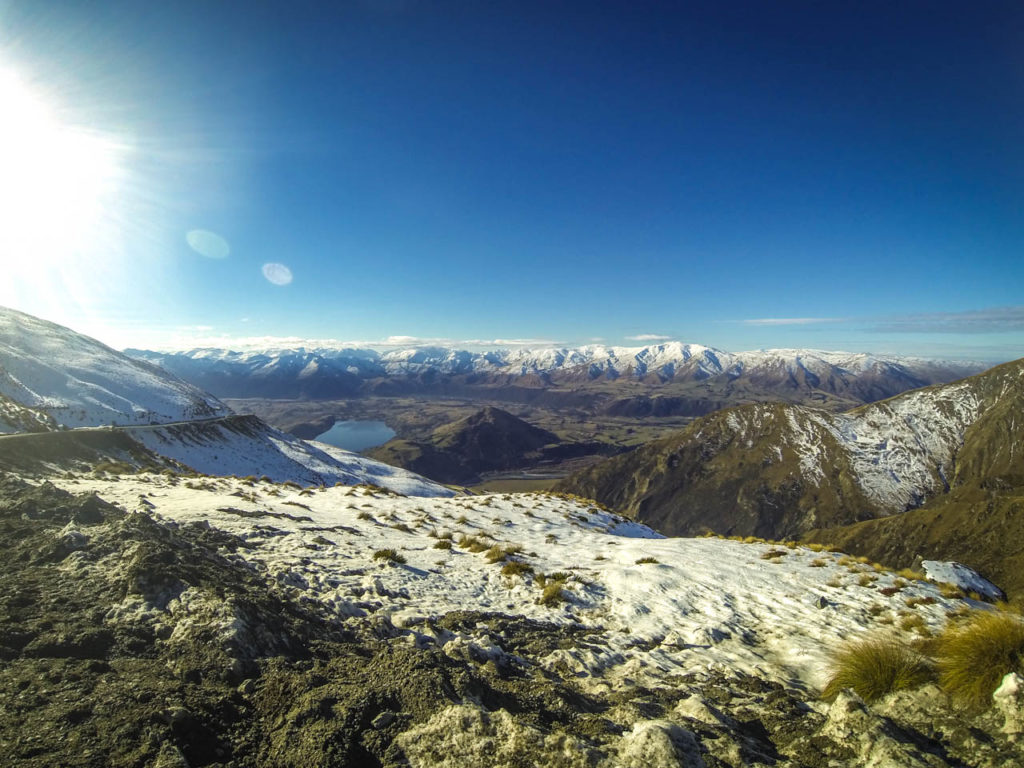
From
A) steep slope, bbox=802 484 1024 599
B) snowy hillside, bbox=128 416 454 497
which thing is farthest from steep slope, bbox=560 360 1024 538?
snowy hillside, bbox=128 416 454 497

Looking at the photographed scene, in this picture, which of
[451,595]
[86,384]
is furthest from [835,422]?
[86,384]

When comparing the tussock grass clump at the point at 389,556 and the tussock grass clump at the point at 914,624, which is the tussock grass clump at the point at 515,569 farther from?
the tussock grass clump at the point at 914,624

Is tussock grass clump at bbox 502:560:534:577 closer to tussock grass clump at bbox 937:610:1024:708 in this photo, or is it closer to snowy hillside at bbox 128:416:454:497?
tussock grass clump at bbox 937:610:1024:708

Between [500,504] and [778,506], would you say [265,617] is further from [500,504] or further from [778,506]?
[778,506]

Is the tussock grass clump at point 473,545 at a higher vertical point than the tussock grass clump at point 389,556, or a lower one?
lower

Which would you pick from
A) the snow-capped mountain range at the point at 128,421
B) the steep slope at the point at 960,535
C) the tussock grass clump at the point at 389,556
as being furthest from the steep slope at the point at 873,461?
the tussock grass clump at the point at 389,556

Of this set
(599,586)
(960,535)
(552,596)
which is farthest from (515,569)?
(960,535)
